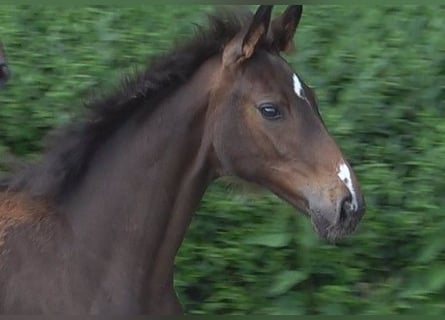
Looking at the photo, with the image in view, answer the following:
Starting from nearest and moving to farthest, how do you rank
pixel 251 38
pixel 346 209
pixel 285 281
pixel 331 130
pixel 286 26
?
pixel 346 209 → pixel 251 38 → pixel 286 26 → pixel 285 281 → pixel 331 130

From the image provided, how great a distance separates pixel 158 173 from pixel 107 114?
0.31m

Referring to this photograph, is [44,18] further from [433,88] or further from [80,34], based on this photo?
[433,88]

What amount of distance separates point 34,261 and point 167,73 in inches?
34.2

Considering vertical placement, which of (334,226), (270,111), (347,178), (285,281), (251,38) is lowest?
(285,281)

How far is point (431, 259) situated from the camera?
20.0ft

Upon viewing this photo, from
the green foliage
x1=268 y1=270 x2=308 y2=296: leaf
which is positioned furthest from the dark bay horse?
x1=268 y1=270 x2=308 y2=296: leaf

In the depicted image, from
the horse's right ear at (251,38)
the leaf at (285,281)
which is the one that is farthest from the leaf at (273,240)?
the horse's right ear at (251,38)

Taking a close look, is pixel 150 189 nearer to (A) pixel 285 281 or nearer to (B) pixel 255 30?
(B) pixel 255 30

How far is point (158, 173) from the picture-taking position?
15.7 ft

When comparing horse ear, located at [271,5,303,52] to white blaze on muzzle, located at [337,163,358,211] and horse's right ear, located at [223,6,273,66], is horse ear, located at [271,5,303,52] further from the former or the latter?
white blaze on muzzle, located at [337,163,358,211]

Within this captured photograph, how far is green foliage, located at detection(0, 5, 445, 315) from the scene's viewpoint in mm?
6055

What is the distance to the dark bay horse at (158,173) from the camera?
4.65 m

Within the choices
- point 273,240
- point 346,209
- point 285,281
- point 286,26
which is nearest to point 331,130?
point 273,240

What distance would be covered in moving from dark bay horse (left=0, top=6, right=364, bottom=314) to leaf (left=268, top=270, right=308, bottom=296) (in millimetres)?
1258
